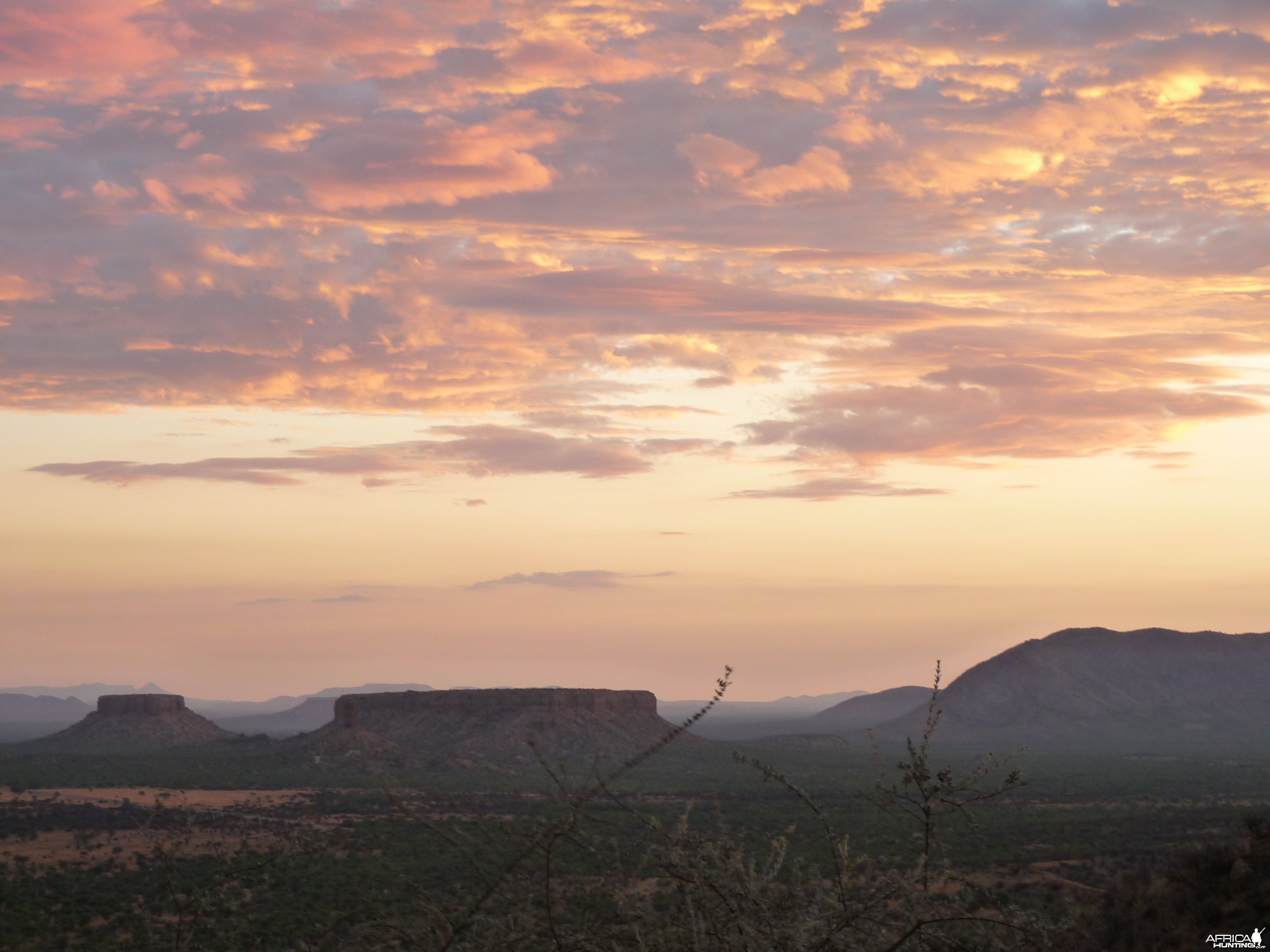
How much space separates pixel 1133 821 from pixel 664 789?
29.0 metres

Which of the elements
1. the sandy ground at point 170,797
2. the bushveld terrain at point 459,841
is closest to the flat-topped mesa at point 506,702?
the bushveld terrain at point 459,841

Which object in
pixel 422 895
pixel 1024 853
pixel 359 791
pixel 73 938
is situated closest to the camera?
pixel 422 895

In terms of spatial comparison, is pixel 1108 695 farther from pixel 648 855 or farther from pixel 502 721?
pixel 648 855

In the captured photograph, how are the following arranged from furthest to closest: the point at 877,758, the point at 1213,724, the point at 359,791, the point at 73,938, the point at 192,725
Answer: the point at 1213,724 < the point at 192,725 < the point at 359,791 < the point at 73,938 < the point at 877,758

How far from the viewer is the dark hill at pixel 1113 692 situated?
155m

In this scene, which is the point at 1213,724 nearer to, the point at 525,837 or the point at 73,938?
the point at 73,938

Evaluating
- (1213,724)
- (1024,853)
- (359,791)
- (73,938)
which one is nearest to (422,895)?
(73,938)

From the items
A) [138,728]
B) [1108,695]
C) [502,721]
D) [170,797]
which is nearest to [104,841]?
[170,797]

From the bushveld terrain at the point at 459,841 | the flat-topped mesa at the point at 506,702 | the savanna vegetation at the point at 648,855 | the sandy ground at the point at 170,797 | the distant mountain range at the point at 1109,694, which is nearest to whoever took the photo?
the savanna vegetation at the point at 648,855

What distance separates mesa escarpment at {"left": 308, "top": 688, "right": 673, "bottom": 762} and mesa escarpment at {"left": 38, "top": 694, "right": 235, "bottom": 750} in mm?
17267

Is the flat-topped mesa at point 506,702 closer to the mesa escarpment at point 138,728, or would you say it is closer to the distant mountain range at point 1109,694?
the mesa escarpment at point 138,728

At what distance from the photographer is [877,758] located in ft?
28.4

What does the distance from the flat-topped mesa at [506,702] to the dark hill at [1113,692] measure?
53435mm

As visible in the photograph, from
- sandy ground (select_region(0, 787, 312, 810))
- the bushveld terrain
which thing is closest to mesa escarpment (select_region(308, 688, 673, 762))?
the bushveld terrain
